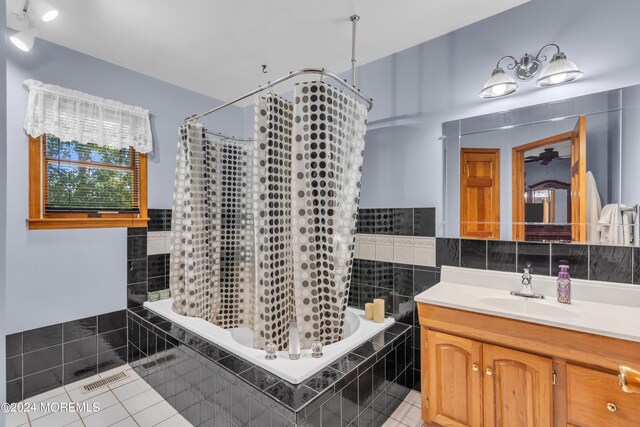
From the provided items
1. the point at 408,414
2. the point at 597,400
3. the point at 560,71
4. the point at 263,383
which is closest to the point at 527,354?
the point at 597,400

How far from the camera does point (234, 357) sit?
169 cm

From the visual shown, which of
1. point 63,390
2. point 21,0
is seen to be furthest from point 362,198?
point 63,390

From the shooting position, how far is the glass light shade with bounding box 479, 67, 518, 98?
1867mm

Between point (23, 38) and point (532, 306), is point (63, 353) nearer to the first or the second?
point (23, 38)

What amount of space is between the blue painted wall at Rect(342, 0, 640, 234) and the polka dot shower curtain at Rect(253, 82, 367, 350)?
0.71 m

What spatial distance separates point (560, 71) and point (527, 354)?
Answer: 156cm

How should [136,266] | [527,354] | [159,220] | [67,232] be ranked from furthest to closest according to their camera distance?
[159,220], [136,266], [67,232], [527,354]

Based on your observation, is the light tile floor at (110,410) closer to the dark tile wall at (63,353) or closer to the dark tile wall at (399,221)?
the dark tile wall at (63,353)

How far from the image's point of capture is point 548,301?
169 cm

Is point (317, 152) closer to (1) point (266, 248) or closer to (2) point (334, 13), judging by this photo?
(1) point (266, 248)

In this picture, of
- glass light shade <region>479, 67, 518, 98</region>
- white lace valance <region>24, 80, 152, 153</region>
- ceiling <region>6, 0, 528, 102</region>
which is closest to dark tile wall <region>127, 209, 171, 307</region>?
white lace valance <region>24, 80, 152, 153</region>

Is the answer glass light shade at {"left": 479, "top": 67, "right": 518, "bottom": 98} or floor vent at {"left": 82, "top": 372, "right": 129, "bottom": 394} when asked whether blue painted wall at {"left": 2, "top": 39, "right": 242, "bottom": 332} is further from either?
glass light shade at {"left": 479, "top": 67, "right": 518, "bottom": 98}

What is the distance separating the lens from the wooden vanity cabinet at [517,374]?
125 centimetres

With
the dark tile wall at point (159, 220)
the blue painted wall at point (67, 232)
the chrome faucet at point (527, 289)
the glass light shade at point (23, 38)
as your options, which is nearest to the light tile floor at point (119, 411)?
the blue painted wall at point (67, 232)
